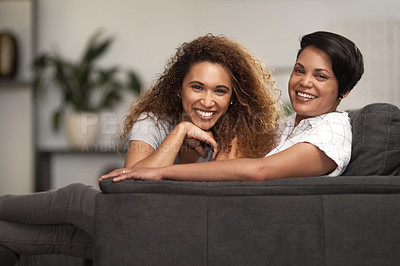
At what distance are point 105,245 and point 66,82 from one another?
312 centimetres

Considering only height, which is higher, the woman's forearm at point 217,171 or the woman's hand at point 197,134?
the woman's hand at point 197,134

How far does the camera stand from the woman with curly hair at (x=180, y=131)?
1.66 m

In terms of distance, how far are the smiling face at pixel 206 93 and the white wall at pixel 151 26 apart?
244 centimetres

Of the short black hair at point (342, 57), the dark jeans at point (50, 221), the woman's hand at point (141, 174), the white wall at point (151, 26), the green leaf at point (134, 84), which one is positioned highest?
the white wall at point (151, 26)

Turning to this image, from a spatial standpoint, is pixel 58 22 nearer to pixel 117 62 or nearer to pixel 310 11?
pixel 117 62

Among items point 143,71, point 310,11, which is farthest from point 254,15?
point 143,71

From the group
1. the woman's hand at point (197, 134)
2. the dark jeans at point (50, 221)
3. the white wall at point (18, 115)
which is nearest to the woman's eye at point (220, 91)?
the woman's hand at point (197, 134)

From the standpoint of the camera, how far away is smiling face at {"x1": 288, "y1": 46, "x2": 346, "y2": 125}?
1.68 m

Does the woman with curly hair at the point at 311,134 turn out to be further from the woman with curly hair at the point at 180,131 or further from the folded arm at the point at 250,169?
the woman with curly hair at the point at 180,131

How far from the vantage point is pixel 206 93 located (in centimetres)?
192

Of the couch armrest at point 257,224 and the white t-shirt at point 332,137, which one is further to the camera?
the white t-shirt at point 332,137

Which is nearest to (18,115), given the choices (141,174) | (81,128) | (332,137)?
(81,128)

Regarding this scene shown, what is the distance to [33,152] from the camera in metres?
4.20

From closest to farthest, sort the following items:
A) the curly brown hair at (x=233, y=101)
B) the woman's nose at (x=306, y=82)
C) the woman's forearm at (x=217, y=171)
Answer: the woman's forearm at (x=217, y=171)
the woman's nose at (x=306, y=82)
the curly brown hair at (x=233, y=101)
